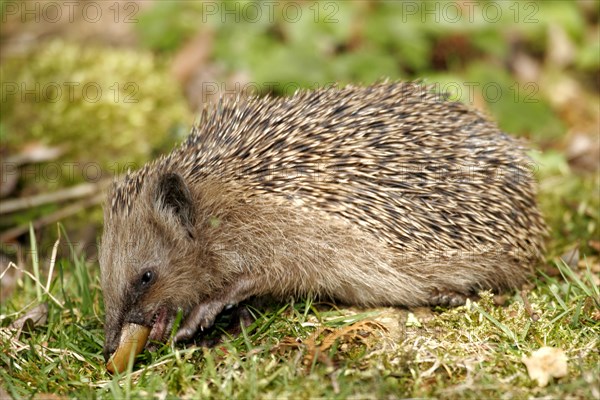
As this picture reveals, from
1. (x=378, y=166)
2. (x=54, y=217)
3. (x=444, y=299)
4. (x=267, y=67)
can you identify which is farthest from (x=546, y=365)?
(x=267, y=67)

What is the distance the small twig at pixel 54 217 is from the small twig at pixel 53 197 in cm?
9

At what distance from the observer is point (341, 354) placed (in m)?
4.97

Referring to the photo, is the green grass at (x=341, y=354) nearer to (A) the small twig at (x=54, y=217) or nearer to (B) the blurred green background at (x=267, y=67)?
(A) the small twig at (x=54, y=217)

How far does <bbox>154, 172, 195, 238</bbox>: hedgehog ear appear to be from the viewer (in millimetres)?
5371

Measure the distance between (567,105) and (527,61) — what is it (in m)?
1.04

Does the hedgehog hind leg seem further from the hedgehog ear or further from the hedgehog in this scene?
the hedgehog ear

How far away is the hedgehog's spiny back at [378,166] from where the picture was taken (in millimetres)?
5531

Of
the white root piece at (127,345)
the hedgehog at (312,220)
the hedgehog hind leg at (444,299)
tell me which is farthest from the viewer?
the hedgehog hind leg at (444,299)

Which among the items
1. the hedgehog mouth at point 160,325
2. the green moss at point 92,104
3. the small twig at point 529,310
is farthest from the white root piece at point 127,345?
the green moss at point 92,104

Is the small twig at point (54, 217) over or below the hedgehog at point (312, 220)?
below

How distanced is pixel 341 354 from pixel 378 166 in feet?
4.80

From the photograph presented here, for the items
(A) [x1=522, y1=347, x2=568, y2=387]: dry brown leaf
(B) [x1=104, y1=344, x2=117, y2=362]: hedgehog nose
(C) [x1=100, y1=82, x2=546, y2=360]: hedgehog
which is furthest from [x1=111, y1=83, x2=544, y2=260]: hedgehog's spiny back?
(A) [x1=522, y1=347, x2=568, y2=387]: dry brown leaf

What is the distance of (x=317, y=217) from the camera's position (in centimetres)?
547

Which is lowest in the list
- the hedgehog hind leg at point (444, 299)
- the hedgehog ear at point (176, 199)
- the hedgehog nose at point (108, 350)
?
the hedgehog nose at point (108, 350)
